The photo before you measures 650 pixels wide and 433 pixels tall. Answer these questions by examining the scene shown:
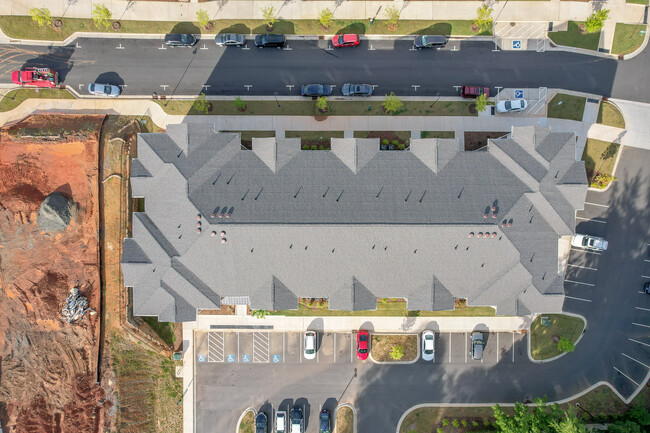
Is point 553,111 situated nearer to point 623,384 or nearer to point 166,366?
point 623,384

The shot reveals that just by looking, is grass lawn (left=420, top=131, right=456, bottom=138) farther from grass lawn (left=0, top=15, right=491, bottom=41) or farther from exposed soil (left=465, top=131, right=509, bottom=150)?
grass lawn (left=0, top=15, right=491, bottom=41)

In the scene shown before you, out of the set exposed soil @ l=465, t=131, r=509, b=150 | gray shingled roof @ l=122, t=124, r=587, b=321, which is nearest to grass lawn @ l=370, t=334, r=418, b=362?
gray shingled roof @ l=122, t=124, r=587, b=321

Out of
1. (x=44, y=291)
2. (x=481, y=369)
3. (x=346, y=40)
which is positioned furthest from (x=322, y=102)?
(x=44, y=291)

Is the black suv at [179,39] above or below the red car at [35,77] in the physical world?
above

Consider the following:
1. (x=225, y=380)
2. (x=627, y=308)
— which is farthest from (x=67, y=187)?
A: (x=627, y=308)

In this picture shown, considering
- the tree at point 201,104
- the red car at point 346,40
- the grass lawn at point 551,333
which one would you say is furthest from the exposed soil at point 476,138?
the tree at point 201,104

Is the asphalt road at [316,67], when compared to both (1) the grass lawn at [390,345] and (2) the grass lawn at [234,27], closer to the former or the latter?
(2) the grass lawn at [234,27]
